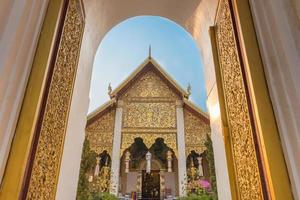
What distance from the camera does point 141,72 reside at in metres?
7.77

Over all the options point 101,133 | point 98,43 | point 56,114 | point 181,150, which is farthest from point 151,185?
point 56,114

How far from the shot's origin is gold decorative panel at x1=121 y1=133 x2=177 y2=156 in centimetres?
675

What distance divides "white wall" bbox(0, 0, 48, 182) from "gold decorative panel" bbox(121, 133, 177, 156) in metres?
6.22

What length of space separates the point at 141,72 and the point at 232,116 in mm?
6835

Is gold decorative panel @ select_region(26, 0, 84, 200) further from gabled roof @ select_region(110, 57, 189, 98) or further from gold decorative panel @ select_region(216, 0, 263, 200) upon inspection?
gabled roof @ select_region(110, 57, 189, 98)

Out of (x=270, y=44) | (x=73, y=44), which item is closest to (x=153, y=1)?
(x=73, y=44)

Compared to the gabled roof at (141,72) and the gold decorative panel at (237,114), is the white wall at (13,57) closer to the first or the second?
the gold decorative panel at (237,114)

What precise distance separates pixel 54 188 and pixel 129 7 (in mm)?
1356

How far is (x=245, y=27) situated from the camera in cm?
81

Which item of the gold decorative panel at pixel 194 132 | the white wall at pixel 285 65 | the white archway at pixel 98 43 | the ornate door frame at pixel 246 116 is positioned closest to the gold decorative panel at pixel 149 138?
the gold decorative panel at pixel 194 132

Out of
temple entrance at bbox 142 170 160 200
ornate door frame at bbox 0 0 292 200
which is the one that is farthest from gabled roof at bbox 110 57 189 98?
ornate door frame at bbox 0 0 292 200

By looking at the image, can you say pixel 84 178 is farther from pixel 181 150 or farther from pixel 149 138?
pixel 181 150

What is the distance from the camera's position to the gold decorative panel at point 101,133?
22.1 feet

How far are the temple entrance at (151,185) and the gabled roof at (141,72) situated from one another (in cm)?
255
